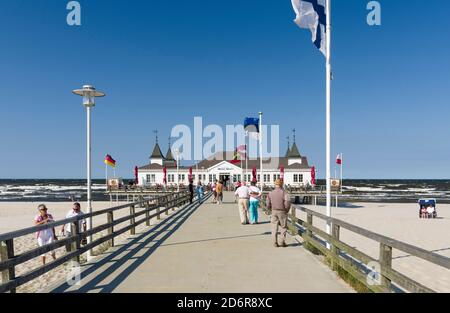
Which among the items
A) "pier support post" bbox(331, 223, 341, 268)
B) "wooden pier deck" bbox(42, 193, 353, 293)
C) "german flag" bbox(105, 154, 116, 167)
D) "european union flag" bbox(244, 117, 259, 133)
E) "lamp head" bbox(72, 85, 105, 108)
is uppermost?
"european union flag" bbox(244, 117, 259, 133)

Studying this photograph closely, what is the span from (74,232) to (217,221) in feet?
29.2

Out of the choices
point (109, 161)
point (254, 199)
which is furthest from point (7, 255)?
point (109, 161)

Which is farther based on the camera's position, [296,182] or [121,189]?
[296,182]

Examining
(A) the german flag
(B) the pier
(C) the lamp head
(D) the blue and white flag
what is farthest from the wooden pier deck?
(A) the german flag

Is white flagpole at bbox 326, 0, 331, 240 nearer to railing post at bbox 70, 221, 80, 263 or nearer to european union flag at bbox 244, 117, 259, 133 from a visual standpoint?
railing post at bbox 70, 221, 80, 263

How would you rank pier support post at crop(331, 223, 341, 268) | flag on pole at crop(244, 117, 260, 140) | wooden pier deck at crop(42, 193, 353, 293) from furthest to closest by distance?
flag on pole at crop(244, 117, 260, 140)
pier support post at crop(331, 223, 341, 268)
wooden pier deck at crop(42, 193, 353, 293)

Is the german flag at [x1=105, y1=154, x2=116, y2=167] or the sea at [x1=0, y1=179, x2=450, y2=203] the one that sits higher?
the german flag at [x1=105, y1=154, x2=116, y2=167]

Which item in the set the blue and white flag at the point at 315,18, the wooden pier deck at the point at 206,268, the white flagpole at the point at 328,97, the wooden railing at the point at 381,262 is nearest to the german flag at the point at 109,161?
the wooden pier deck at the point at 206,268

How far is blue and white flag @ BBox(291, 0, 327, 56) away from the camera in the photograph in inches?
419

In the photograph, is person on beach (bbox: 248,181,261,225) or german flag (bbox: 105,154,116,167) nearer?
person on beach (bbox: 248,181,261,225)

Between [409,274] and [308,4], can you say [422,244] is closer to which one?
[409,274]

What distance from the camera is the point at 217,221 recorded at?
643 inches
